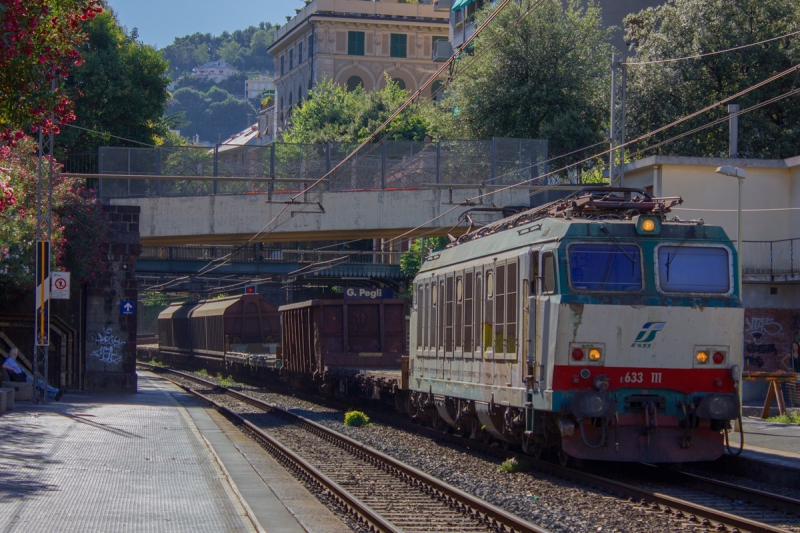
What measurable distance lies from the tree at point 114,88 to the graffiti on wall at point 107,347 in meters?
14.6

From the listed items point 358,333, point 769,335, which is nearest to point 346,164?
point 358,333

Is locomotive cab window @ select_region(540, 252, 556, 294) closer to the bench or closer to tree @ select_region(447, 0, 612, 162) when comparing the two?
the bench

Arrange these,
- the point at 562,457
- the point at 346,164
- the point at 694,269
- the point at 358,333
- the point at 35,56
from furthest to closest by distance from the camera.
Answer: the point at 346,164
the point at 358,333
the point at 562,457
the point at 694,269
the point at 35,56

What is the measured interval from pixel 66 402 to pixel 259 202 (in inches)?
395

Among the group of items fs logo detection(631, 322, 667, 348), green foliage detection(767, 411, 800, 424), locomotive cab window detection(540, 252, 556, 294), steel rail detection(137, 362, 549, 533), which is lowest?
steel rail detection(137, 362, 549, 533)

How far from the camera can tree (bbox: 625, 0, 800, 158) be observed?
4300 cm

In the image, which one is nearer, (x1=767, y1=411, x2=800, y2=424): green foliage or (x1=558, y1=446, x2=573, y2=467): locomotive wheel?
(x1=558, y1=446, x2=573, y2=467): locomotive wheel

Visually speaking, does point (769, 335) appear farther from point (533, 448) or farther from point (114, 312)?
point (114, 312)

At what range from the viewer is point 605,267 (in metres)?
12.8

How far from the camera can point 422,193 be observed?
3369 centimetres

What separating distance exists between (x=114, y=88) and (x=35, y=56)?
1384 inches

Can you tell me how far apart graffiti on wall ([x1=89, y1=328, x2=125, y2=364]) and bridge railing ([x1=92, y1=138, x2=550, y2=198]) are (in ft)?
14.0

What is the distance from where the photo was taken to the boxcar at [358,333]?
28.6 meters

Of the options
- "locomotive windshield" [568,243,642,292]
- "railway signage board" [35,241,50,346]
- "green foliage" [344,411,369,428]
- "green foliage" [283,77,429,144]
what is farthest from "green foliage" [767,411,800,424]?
"green foliage" [283,77,429,144]
